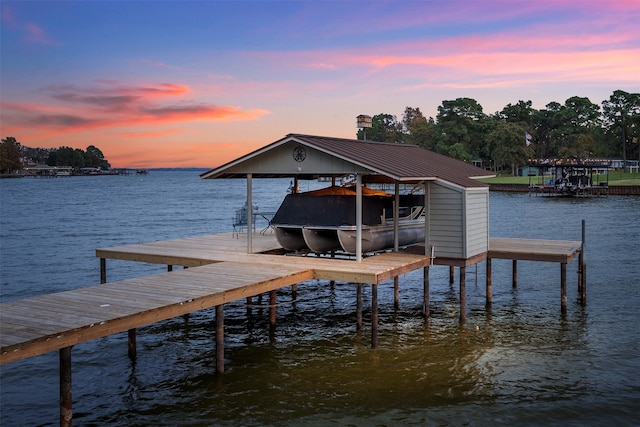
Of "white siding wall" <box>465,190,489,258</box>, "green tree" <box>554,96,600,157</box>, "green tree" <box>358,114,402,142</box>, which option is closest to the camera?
"white siding wall" <box>465,190,489,258</box>

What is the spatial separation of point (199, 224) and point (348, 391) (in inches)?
1939

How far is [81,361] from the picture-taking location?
1535 centimetres

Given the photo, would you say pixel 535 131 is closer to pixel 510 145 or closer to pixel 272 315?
pixel 510 145

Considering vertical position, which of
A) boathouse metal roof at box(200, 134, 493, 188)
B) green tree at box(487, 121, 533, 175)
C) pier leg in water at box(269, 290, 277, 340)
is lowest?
pier leg in water at box(269, 290, 277, 340)

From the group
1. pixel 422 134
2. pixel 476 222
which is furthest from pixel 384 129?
pixel 476 222

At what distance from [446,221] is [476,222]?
118 cm

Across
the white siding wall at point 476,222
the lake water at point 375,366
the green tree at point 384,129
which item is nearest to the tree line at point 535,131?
the green tree at point 384,129

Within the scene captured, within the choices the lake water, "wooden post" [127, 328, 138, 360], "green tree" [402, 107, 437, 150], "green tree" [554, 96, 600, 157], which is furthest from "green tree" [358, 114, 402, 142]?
"wooden post" [127, 328, 138, 360]

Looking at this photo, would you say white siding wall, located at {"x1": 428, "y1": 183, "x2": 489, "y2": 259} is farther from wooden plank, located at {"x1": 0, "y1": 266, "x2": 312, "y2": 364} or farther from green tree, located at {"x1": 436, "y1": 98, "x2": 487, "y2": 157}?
green tree, located at {"x1": 436, "y1": 98, "x2": 487, "y2": 157}

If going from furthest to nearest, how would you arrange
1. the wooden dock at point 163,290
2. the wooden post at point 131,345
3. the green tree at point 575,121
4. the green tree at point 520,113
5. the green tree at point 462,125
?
the green tree at point 520,113, the green tree at point 462,125, the green tree at point 575,121, the wooden post at point 131,345, the wooden dock at point 163,290

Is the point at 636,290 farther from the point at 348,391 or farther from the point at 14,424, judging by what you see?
the point at 14,424

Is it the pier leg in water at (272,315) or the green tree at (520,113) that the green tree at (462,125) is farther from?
the pier leg in water at (272,315)

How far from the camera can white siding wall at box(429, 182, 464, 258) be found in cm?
1695

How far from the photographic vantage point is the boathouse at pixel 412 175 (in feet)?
54.0
